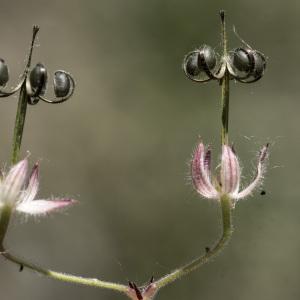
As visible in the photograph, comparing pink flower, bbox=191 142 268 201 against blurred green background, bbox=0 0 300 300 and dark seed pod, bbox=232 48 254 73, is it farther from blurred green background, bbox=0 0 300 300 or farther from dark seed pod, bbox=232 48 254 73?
blurred green background, bbox=0 0 300 300

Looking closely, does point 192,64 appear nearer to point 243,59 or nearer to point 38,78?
point 243,59

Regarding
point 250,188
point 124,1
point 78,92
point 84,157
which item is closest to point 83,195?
point 84,157

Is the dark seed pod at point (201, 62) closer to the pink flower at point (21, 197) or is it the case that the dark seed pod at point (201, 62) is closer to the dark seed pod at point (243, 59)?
the dark seed pod at point (243, 59)

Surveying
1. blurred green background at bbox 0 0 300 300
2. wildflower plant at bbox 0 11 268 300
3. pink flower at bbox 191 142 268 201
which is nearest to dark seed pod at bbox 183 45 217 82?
wildflower plant at bbox 0 11 268 300

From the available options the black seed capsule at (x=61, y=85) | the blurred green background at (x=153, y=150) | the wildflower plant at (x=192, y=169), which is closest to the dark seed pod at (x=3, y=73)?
the wildflower plant at (x=192, y=169)

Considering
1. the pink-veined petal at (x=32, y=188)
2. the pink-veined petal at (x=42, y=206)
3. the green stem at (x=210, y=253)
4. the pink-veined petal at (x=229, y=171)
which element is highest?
the pink-veined petal at (x=229, y=171)

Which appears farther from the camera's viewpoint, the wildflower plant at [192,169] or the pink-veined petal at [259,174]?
the pink-veined petal at [259,174]

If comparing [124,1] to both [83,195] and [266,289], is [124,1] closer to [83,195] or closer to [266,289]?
[83,195]
